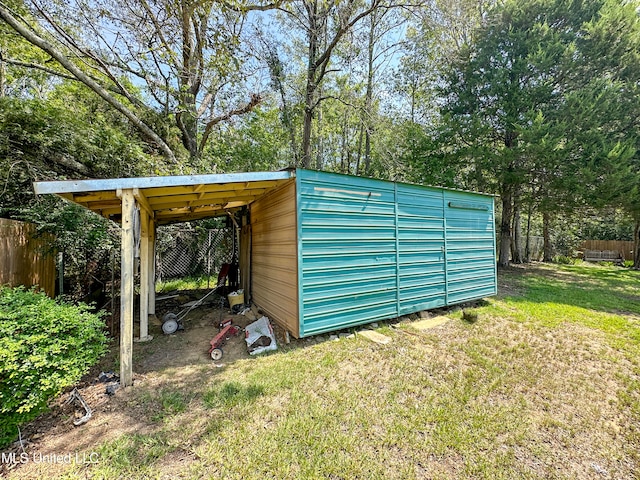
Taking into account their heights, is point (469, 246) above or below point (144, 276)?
above

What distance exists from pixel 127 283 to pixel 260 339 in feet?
5.98

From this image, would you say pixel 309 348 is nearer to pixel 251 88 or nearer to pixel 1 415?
pixel 1 415

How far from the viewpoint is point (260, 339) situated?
3.82 m

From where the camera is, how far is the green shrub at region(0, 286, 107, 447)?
184 cm

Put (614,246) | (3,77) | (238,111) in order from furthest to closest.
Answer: (614,246), (238,111), (3,77)

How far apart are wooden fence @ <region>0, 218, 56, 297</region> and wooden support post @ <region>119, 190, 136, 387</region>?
6.76 feet

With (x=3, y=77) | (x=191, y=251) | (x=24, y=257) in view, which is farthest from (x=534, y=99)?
(x=3, y=77)

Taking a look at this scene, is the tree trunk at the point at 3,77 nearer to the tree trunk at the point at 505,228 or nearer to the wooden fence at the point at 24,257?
the wooden fence at the point at 24,257

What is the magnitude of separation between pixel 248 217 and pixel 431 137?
9040 millimetres

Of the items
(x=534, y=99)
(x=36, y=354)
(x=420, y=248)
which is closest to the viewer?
(x=36, y=354)

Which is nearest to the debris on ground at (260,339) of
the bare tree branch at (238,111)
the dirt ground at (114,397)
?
the dirt ground at (114,397)

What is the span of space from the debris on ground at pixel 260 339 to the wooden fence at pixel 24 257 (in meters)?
3.13

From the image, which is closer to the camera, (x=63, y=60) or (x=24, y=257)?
(x=24, y=257)

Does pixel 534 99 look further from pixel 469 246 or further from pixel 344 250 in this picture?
Result: pixel 344 250
